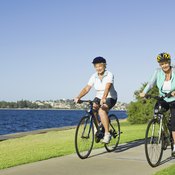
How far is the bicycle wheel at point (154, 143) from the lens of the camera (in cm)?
679

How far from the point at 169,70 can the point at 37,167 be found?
9.66ft

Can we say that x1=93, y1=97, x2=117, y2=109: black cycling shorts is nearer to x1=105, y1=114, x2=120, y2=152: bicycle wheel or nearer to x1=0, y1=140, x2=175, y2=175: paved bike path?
x1=105, y1=114, x2=120, y2=152: bicycle wheel

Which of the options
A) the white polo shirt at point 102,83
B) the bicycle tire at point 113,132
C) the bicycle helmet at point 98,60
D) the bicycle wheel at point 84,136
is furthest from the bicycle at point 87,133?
the bicycle helmet at point 98,60

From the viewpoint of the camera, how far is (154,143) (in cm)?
697

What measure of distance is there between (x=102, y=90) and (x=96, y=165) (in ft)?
6.03

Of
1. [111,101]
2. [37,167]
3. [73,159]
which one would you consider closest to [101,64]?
[111,101]

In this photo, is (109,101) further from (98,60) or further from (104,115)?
(98,60)

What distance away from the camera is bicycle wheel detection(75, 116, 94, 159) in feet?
25.0

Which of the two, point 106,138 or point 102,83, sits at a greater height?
point 102,83

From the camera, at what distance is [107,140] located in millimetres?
8047

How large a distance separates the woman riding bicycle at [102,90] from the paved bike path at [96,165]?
1.97ft

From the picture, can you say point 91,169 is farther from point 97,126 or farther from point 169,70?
point 169,70

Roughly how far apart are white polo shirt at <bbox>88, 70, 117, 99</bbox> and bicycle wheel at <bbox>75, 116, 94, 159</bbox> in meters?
0.67

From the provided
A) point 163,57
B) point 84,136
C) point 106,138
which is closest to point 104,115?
point 106,138
